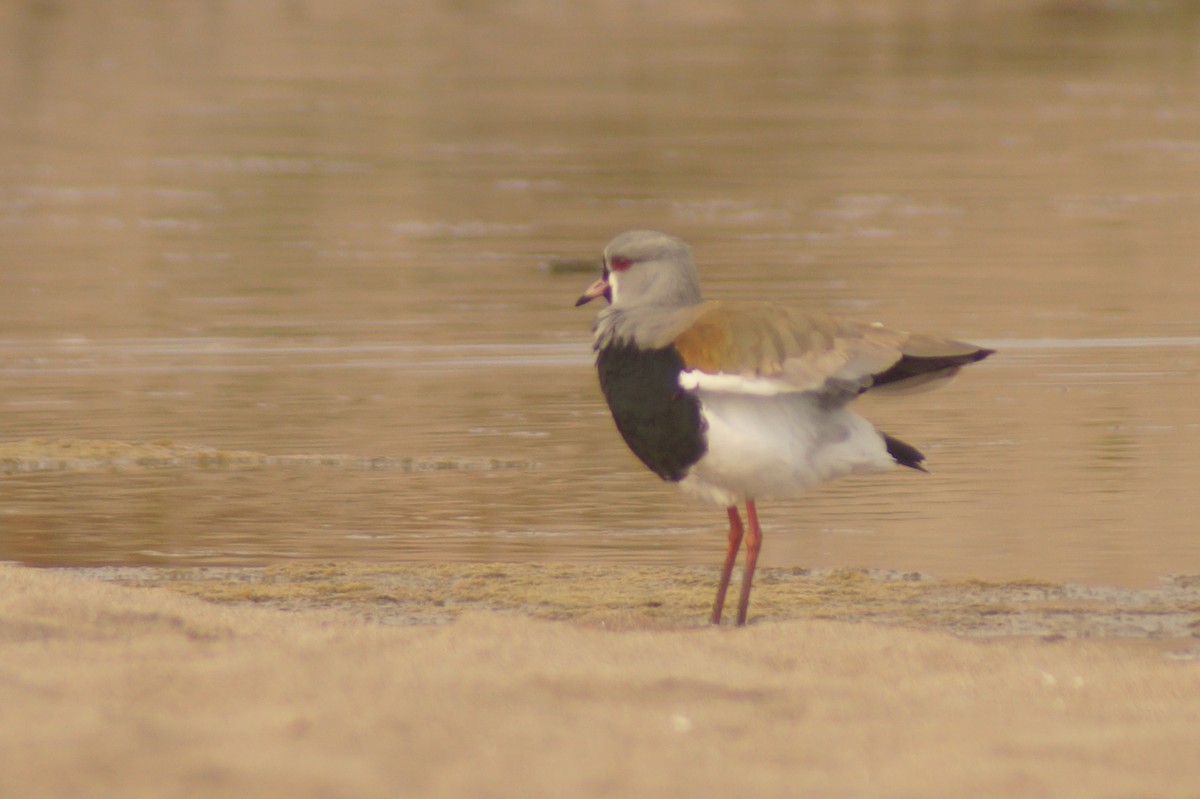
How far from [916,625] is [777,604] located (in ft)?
1.95

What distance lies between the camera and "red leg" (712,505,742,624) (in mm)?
6980

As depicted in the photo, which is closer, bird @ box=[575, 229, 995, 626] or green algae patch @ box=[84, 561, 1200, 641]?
bird @ box=[575, 229, 995, 626]

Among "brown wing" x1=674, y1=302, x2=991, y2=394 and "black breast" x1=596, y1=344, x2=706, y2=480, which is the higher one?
"brown wing" x1=674, y1=302, x2=991, y2=394

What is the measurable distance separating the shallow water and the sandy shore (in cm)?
206

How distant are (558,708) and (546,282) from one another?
12.7 metres

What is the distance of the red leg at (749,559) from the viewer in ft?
22.5

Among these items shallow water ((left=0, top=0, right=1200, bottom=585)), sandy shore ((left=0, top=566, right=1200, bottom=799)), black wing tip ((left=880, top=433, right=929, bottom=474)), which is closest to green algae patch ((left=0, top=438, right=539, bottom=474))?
shallow water ((left=0, top=0, right=1200, bottom=585))

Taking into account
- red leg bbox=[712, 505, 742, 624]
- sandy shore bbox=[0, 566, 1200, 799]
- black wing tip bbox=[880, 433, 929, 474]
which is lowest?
red leg bbox=[712, 505, 742, 624]

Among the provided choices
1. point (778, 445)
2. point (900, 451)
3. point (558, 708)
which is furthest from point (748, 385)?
point (558, 708)

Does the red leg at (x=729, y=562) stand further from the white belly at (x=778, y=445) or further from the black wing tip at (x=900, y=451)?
the black wing tip at (x=900, y=451)

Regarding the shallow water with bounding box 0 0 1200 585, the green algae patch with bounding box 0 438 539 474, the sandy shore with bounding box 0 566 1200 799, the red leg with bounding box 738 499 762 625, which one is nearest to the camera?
the sandy shore with bounding box 0 566 1200 799

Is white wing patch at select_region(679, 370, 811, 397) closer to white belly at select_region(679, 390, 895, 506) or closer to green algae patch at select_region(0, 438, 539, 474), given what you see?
white belly at select_region(679, 390, 895, 506)

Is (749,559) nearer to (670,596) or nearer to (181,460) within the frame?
(670,596)

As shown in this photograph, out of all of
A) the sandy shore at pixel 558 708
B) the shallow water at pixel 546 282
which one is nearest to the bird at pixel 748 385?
the sandy shore at pixel 558 708
